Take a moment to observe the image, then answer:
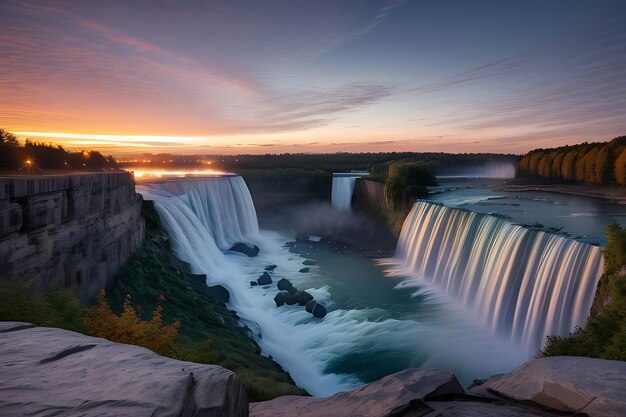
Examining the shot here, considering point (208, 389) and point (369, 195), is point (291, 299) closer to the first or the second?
point (208, 389)

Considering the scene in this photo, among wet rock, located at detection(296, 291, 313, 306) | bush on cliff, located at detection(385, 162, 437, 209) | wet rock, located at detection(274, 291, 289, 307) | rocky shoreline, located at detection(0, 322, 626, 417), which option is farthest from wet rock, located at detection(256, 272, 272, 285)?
rocky shoreline, located at detection(0, 322, 626, 417)

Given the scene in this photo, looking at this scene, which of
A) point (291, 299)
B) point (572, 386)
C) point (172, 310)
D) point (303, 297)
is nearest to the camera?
point (572, 386)

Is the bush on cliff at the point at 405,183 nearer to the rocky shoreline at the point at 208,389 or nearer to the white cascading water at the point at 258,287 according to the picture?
the white cascading water at the point at 258,287

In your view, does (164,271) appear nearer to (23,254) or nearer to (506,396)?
(23,254)

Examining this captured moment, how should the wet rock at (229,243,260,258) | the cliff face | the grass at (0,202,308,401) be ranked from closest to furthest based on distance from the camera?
the grass at (0,202,308,401)
the cliff face
the wet rock at (229,243,260,258)

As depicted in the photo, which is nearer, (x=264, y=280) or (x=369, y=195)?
(x=264, y=280)

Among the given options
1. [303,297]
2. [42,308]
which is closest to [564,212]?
[303,297]

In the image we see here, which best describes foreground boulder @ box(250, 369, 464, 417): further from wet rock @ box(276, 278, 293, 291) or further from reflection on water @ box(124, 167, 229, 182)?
reflection on water @ box(124, 167, 229, 182)
